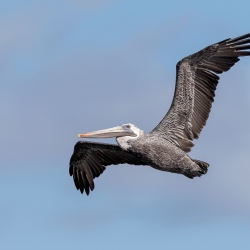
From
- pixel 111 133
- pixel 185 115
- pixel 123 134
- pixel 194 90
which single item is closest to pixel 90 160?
pixel 111 133

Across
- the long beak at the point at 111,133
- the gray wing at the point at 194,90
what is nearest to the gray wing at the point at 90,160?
the long beak at the point at 111,133

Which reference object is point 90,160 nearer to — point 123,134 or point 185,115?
point 123,134

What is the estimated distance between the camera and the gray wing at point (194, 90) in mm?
21016

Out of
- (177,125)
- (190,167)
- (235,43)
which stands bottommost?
(190,167)

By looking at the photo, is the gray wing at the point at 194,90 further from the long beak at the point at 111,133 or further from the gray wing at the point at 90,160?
the gray wing at the point at 90,160

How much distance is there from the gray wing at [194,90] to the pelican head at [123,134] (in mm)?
757

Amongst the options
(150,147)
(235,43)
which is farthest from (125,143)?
(235,43)

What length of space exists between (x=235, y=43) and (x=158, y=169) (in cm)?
399

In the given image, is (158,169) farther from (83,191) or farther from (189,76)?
(83,191)

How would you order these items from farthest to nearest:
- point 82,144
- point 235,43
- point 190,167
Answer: point 82,144 < point 235,43 < point 190,167

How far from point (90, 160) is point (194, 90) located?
4304 mm

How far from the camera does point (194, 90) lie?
21.0 m

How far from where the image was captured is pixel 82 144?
76.9ft

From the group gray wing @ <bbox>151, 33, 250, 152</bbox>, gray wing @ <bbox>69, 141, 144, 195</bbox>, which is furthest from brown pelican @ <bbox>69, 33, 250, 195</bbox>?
gray wing @ <bbox>69, 141, 144, 195</bbox>
